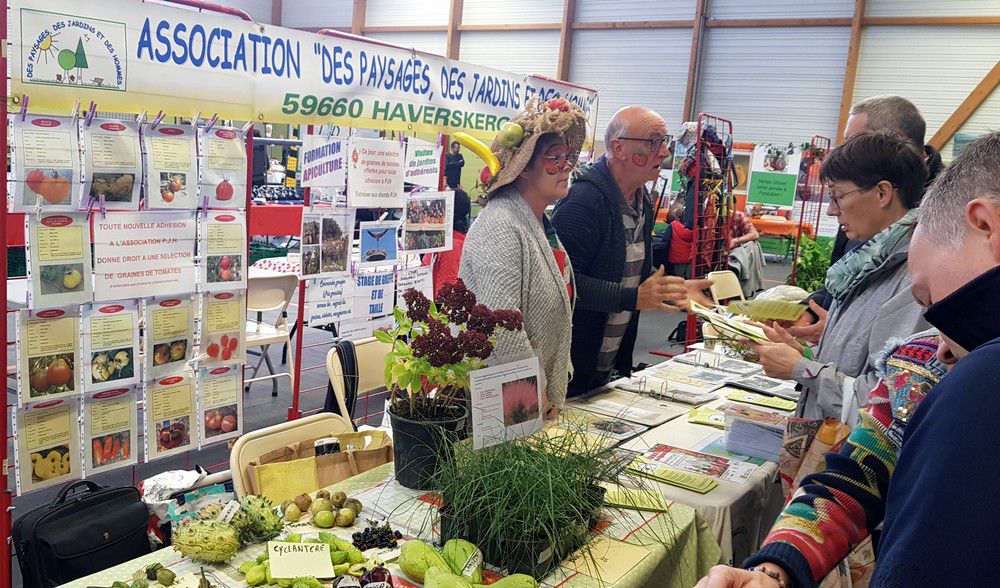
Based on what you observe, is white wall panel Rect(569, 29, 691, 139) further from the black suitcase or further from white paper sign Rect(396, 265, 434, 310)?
the black suitcase

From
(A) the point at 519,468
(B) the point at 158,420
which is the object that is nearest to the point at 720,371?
(A) the point at 519,468

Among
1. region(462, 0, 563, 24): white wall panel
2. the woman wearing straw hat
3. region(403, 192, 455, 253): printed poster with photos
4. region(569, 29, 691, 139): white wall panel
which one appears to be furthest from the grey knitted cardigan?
region(462, 0, 563, 24): white wall panel

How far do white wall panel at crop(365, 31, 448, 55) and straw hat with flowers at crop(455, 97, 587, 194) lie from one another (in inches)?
479

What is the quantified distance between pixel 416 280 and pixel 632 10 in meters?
9.90

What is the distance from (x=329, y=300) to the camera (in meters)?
3.24

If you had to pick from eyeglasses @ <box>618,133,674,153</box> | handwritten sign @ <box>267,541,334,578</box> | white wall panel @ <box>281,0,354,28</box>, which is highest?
white wall panel @ <box>281,0,354,28</box>

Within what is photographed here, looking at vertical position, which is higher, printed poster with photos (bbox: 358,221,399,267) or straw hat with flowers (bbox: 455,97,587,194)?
straw hat with flowers (bbox: 455,97,587,194)

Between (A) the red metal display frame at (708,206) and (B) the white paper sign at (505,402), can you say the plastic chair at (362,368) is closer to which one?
(B) the white paper sign at (505,402)

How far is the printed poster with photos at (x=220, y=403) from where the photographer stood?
2750mm

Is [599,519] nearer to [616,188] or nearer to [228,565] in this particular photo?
[228,565]

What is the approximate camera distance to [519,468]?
4.59 ft

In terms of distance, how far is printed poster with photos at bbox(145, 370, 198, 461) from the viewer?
8.51ft

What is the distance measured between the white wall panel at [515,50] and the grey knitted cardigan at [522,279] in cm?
1113

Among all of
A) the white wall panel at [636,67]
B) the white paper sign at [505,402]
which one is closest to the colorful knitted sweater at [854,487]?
the white paper sign at [505,402]
